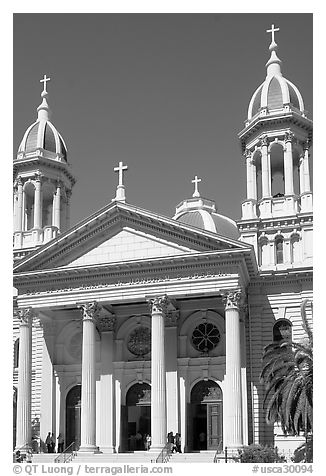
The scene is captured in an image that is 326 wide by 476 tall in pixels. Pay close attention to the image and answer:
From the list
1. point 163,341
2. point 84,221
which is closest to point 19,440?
point 163,341

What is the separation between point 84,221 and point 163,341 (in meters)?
7.40

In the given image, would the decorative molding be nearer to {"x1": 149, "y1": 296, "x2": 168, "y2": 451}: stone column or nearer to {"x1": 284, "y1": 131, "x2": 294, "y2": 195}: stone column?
{"x1": 149, "y1": 296, "x2": 168, "y2": 451}: stone column

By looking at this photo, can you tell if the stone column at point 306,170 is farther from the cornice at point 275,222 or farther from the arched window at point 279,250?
the arched window at point 279,250

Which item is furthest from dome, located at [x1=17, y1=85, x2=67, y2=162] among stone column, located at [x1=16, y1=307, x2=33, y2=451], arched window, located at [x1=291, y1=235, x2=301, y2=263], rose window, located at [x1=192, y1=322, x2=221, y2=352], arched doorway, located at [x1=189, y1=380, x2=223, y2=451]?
arched doorway, located at [x1=189, y1=380, x2=223, y2=451]

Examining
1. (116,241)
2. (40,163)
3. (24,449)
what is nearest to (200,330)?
(116,241)

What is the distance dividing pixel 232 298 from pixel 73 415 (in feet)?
40.7

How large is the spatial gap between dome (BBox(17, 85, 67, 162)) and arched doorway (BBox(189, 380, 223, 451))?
17701 mm

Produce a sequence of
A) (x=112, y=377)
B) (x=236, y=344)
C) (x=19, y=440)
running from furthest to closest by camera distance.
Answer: (x=112, y=377), (x=19, y=440), (x=236, y=344)

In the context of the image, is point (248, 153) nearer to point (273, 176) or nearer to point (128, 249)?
point (273, 176)

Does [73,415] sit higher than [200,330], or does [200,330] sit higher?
[200,330]

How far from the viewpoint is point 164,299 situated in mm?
37031

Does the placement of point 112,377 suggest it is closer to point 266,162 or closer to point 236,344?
point 236,344

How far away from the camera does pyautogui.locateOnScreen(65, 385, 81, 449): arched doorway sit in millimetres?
41812

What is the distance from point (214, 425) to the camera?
129ft
